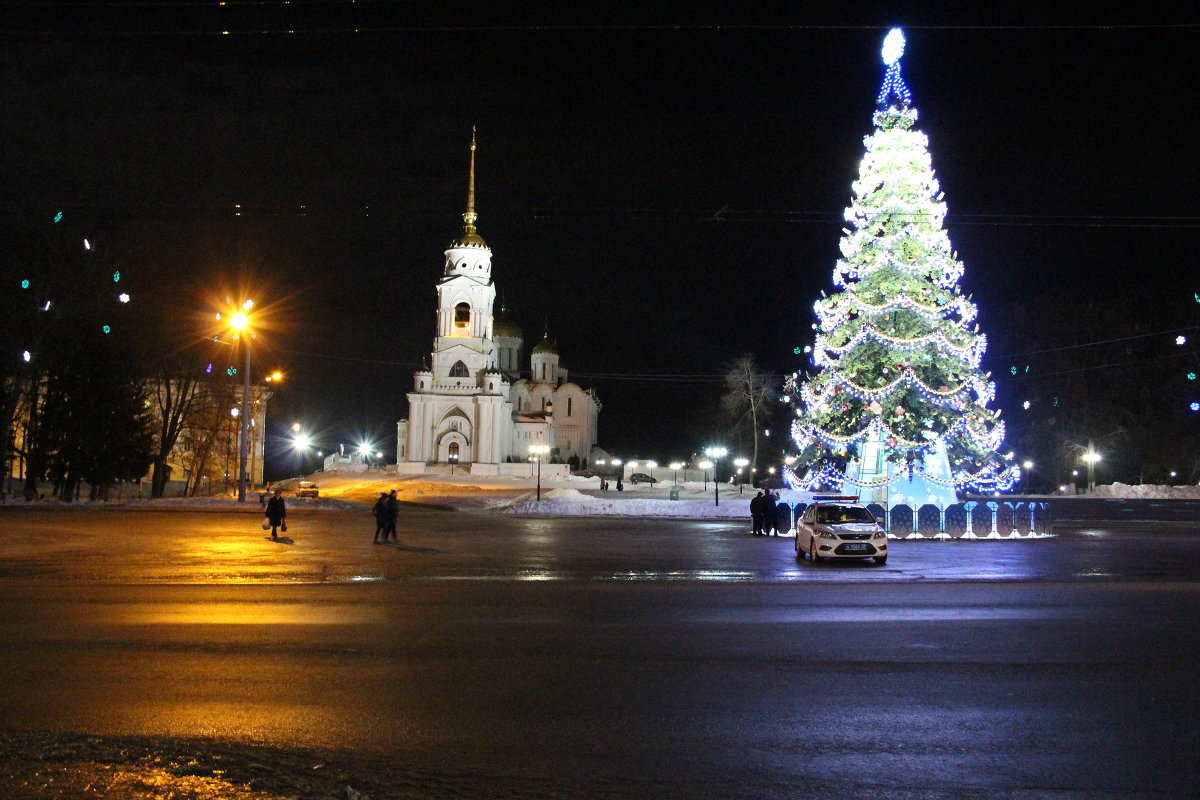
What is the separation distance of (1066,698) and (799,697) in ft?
7.16

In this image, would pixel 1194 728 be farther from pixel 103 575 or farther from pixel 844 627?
pixel 103 575

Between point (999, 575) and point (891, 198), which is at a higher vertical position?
point (891, 198)

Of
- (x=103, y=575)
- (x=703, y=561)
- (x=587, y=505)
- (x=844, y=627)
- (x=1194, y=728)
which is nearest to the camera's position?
(x=1194, y=728)

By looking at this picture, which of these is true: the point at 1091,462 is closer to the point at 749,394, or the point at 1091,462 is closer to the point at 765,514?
the point at 749,394

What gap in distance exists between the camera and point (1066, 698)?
7.80m

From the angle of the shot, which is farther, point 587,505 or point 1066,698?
Answer: point 587,505

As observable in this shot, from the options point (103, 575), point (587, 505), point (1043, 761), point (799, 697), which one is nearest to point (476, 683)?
point (799, 697)

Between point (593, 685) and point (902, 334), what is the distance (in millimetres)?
27597

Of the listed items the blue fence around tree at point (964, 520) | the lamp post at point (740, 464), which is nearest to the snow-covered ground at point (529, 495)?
the lamp post at point (740, 464)

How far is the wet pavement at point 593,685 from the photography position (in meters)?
5.71

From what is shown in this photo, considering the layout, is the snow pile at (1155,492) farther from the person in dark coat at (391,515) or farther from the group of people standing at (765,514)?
the person in dark coat at (391,515)

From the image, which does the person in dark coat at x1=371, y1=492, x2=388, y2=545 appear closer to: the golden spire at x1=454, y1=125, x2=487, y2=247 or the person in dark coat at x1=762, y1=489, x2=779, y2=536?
the person in dark coat at x1=762, y1=489, x2=779, y2=536

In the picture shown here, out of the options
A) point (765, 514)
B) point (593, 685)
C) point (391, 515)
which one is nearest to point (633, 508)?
point (765, 514)

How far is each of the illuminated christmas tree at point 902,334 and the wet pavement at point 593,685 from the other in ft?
50.9
